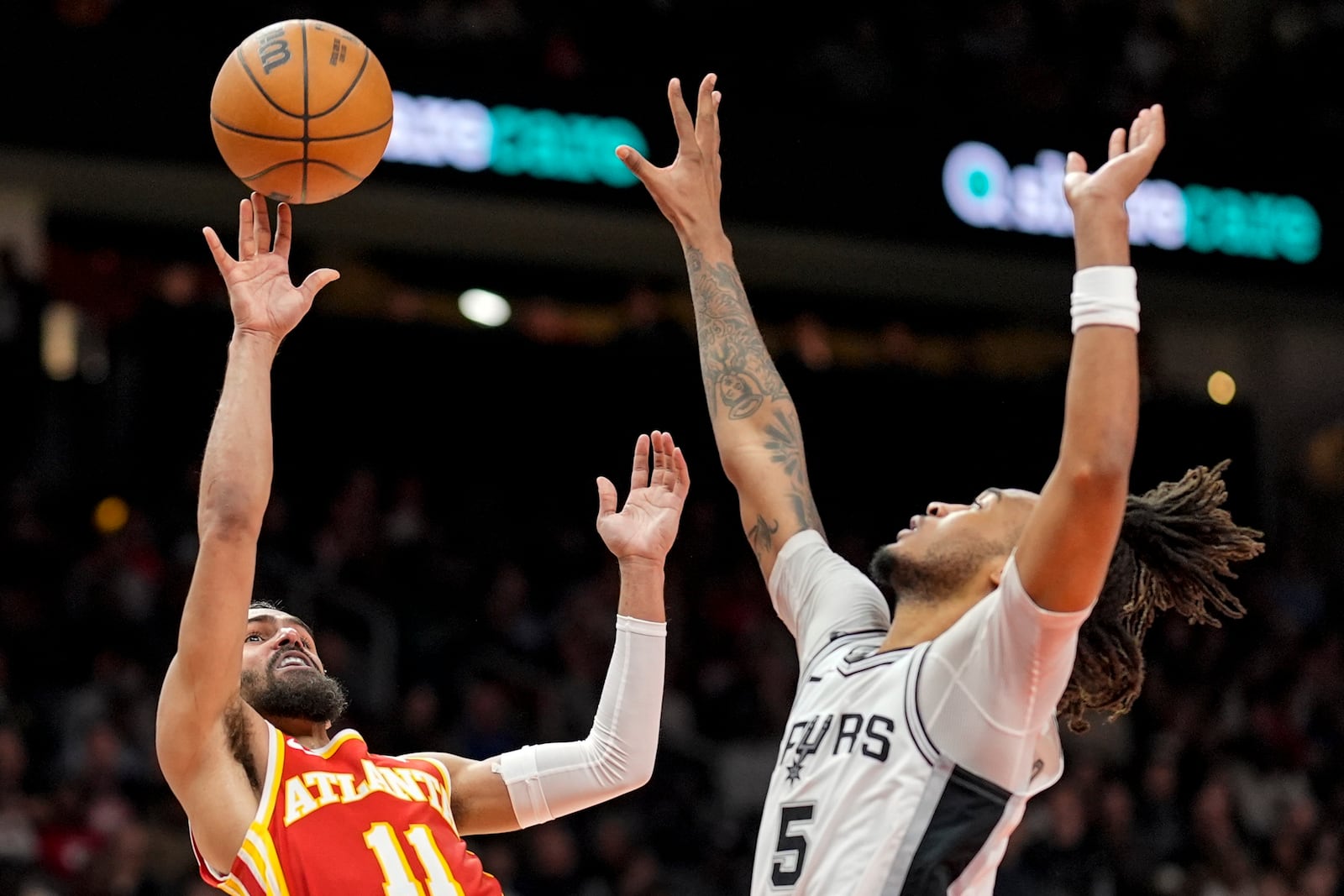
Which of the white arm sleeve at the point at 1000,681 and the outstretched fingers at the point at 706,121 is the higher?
the outstretched fingers at the point at 706,121

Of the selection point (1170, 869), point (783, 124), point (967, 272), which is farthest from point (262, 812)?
point (967, 272)

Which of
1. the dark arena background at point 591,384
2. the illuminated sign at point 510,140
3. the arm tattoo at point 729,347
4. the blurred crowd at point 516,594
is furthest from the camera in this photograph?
the illuminated sign at point 510,140

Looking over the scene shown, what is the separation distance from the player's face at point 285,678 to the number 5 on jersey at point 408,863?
0.38m

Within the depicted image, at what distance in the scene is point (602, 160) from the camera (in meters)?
13.7

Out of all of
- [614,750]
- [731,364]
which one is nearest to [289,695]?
[614,750]

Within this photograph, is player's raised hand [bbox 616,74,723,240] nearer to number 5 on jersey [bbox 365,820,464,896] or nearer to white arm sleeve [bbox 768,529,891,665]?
white arm sleeve [bbox 768,529,891,665]

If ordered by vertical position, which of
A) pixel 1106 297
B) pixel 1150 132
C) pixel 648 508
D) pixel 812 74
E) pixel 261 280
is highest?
pixel 812 74

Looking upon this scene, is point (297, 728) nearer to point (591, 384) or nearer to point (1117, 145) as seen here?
point (1117, 145)

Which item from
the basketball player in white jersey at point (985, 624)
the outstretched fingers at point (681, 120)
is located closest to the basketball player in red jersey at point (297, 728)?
the basketball player in white jersey at point (985, 624)

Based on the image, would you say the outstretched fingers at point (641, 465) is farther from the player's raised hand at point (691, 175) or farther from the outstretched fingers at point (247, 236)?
the outstretched fingers at point (247, 236)

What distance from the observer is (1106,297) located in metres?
3.19

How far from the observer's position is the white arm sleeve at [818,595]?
3979 mm

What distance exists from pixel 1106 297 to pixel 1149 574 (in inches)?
35.9

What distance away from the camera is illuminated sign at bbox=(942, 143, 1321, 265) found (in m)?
14.9
